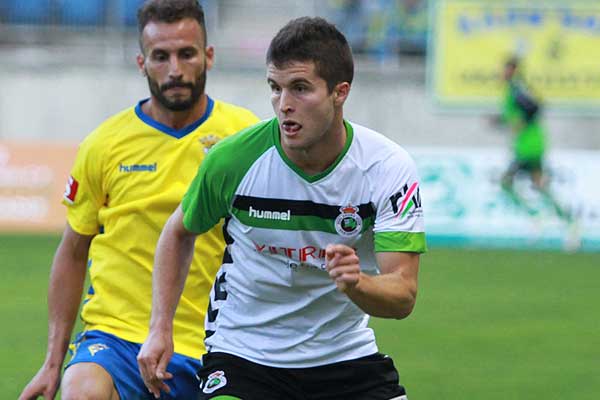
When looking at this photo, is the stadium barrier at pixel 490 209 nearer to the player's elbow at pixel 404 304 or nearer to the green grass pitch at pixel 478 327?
the green grass pitch at pixel 478 327

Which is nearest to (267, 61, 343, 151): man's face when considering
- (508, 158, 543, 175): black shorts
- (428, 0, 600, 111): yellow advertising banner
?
(508, 158, 543, 175): black shorts

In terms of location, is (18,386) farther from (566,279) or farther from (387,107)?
(387,107)

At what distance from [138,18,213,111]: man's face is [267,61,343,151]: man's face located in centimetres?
107

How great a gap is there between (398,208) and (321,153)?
326 millimetres

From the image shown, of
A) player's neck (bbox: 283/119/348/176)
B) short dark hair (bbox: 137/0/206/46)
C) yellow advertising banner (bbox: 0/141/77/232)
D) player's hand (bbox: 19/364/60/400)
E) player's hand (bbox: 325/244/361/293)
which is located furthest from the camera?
yellow advertising banner (bbox: 0/141/77/232)

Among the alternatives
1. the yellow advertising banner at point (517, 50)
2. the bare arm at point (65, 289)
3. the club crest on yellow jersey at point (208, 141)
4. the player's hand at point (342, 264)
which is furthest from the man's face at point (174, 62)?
the yellow advertising banner at point (517, 50)

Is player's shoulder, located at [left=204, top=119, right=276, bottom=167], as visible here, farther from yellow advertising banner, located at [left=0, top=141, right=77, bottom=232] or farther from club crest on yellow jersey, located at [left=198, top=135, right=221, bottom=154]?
yellow advertising banner, located at [left=0, top=141, right=77, bottom=232]

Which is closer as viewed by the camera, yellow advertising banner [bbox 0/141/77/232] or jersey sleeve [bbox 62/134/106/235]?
jersey sleeve [bbox 62/134/106/235]

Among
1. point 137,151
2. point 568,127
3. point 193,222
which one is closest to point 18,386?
point 137,151

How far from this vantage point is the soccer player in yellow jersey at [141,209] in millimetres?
5250

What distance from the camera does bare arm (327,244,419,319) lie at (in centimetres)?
383

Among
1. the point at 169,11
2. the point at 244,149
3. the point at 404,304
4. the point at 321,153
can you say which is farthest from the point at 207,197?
the point at 169,11

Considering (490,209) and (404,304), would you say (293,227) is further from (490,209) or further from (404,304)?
(490,209)

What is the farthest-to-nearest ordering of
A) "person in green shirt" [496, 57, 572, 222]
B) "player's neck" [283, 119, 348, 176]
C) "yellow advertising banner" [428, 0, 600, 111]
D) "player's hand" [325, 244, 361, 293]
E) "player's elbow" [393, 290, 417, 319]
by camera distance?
"yellow advertising banner" [428, 0, 600, 111], "person in green shirt" [496, 57, 572, 222], "player's neck" [283, 119, 348, 176], "player's elbow" [393, 290, 417, 319], "player's hand" [325, 244, 361, 293]
